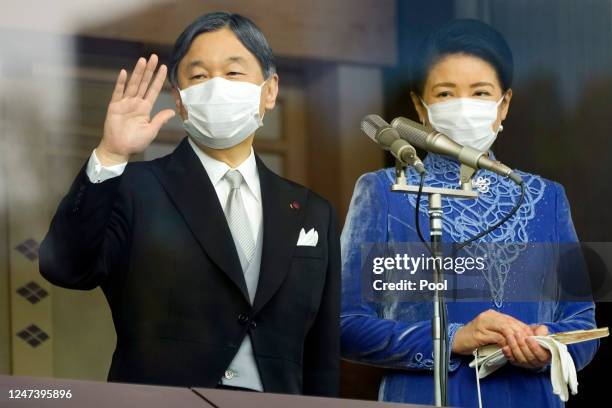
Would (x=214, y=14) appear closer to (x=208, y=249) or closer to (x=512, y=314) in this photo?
(x=208, y=249)

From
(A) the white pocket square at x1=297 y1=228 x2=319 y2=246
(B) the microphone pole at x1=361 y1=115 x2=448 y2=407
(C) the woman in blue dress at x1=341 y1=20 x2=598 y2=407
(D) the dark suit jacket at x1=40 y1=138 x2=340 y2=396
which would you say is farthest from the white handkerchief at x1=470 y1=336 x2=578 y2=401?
(A) the white pocket square at x1=297 y1=228 x2=319 y2=246

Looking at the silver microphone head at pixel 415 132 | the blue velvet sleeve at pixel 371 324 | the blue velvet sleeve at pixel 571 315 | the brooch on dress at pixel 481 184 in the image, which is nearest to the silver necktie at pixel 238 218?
the blue velvet sleeve at pixel 371 324

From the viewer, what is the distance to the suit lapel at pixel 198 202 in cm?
604

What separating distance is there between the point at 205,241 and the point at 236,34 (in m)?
0.74

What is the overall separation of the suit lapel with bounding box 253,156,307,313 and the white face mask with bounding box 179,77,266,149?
0.60 feet

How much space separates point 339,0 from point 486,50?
58cm

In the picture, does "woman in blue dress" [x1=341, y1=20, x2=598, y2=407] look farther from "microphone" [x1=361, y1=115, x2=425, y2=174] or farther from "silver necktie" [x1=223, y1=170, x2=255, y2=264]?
"silver necktie" [x1=223, y1=170, x2=255, y2=264]

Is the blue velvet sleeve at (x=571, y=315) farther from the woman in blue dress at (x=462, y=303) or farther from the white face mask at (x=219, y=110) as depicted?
the white face mask at (x=219, y=110)

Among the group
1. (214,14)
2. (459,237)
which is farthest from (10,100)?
(459,237)

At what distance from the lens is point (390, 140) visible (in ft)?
19.2

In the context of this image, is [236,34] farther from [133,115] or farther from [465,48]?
[465,48]

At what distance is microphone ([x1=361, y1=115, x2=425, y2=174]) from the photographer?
566 centimetres

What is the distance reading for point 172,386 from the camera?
591cm

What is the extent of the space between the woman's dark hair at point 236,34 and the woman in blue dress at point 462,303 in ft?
1.83
